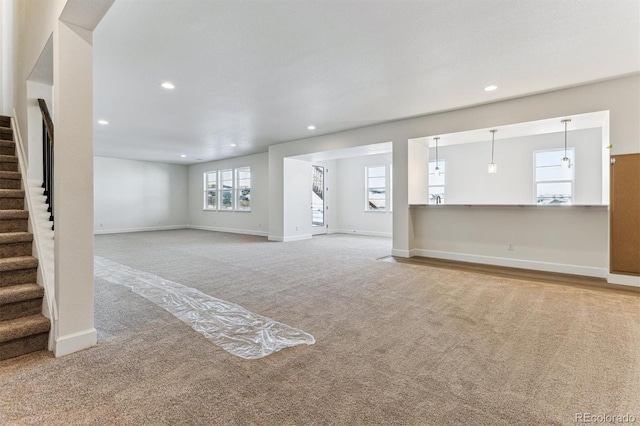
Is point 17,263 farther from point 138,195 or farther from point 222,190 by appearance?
point 138,195

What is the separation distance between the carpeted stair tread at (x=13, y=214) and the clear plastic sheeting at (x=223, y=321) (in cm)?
138

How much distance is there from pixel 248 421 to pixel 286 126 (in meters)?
5.82

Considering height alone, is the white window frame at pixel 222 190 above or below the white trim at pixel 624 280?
above

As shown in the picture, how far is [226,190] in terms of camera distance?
37.1ft

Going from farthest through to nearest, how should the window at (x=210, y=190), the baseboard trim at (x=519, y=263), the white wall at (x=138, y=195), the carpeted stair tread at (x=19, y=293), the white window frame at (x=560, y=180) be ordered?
the window at (x=210, y=190), the white wall at (x=138, y=195), the white window frame at (x=560, y=180), the baseboard trim at (x=519, y=263), the carpeted stair tread at (x=19, y=293)

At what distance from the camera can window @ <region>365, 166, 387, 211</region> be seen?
9844 mm

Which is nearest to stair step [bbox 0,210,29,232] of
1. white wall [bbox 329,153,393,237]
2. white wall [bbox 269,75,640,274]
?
white wall [bbox 269,75,640,274]

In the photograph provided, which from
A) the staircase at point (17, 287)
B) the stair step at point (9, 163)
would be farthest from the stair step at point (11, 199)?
the stair step at point (9, 163)

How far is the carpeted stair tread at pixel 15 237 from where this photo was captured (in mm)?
2471

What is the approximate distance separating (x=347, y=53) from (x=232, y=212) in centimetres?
860

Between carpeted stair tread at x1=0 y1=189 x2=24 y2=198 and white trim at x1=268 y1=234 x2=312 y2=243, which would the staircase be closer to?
carpeted stair tread at x1=0 y1=189 x2=24 y2=198

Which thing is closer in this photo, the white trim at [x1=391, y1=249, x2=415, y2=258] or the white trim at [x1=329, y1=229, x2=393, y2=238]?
the white trim at [x1=391, y1=249, x2=415, y2=258]

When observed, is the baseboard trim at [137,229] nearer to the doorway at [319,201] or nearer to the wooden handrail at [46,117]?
the doorway at [319,201]

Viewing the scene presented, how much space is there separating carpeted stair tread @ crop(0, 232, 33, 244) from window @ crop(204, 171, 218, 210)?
9.27 metres
